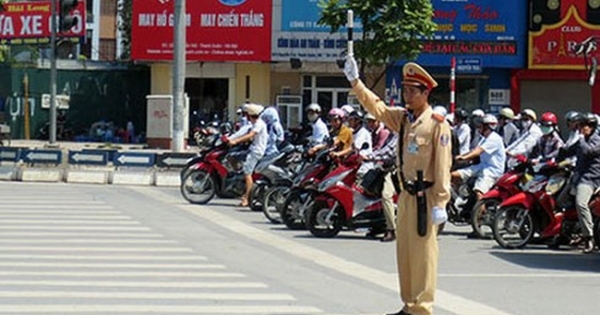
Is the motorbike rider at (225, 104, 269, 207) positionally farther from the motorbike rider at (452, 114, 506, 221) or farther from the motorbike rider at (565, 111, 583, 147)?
the motorbike rider at (565, 111, 583, 147)

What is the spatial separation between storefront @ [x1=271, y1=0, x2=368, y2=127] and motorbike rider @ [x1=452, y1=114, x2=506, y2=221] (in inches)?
1067

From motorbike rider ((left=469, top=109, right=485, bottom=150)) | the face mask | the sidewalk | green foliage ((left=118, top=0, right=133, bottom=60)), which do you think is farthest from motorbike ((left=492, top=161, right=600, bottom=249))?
green foliage ((left=118, top=0, right=133, bottom=60))

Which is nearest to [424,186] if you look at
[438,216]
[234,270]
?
[438,216]

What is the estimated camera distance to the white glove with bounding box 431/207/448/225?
927 cm

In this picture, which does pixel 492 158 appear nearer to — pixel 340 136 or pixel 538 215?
pixel 538 215

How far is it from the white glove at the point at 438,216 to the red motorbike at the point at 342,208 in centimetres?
771

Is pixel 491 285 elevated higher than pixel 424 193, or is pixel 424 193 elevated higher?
pixel 424 193

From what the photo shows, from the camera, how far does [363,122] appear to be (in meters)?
Result: 18.3

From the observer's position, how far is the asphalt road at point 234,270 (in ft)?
36.1

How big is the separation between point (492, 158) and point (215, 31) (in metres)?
29.7

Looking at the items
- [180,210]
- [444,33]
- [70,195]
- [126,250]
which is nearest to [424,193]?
[126,250]

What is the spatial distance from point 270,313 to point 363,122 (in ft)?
26.7

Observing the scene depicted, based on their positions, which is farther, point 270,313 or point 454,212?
point 454,212

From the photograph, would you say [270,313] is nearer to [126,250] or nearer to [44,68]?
[126,250]
